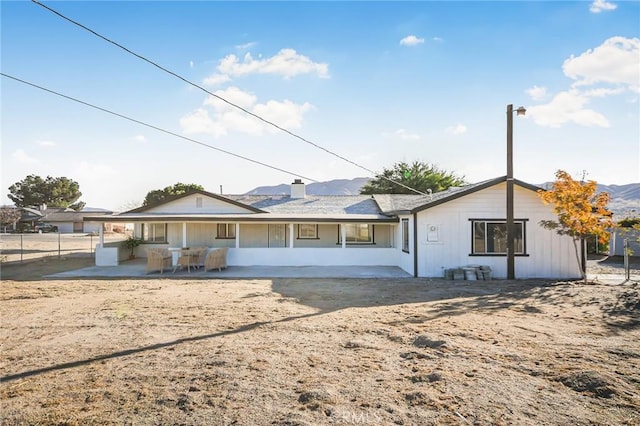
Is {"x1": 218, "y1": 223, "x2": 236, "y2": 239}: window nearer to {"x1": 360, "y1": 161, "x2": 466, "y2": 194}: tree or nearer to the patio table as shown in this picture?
the patio table

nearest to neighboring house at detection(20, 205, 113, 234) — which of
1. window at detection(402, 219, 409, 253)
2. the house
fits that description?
the house

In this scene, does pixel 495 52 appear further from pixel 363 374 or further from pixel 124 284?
pixel 124 284

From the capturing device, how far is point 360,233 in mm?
17766

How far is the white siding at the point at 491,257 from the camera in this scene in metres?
13.0

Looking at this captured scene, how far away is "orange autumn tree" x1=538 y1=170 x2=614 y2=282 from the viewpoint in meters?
11.3

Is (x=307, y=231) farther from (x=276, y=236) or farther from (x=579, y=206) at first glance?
(x=579, y=206)

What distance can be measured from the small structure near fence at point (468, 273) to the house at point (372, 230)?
18.2 inches

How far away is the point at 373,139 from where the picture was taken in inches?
774

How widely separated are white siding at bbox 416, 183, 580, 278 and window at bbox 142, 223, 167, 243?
43.1 ft

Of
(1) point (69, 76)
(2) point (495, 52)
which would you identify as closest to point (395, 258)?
(2) point (495, 52)

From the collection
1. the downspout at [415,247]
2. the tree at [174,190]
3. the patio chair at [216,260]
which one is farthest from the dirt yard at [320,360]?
the tree at [174,190]

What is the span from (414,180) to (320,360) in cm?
3582

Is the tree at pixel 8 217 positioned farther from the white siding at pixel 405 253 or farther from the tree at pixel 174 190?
the white siding at pixel 405 253

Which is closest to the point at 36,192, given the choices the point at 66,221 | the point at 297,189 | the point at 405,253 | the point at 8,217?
the point at 66,221
